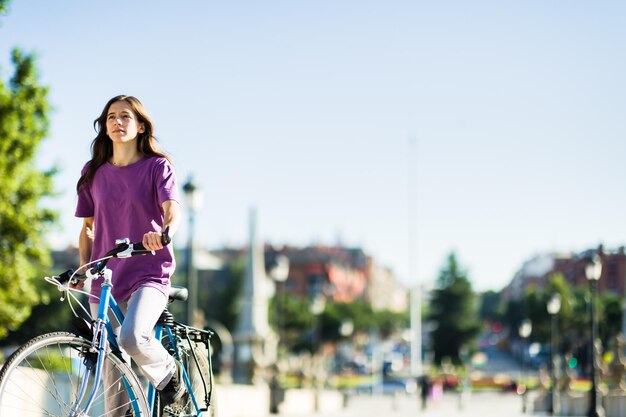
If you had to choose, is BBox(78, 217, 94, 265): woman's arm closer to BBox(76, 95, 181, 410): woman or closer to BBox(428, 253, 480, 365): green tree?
BBox(76, 95, 181, 410): woman

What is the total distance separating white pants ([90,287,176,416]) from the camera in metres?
4.34

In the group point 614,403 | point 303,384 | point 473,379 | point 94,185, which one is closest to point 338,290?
point 473,379

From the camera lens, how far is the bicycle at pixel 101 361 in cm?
391

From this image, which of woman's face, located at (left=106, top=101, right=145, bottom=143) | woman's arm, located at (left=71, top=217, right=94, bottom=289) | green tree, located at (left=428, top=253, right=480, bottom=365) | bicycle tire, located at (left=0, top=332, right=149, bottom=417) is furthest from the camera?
green tree, located at (left=428, top=253, right=480, bottom=365)

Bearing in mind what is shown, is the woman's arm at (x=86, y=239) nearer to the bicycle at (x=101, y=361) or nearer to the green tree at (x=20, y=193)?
the bicycle at (x=101, y=361)

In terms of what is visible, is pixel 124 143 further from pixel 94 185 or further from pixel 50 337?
pixel 50 337

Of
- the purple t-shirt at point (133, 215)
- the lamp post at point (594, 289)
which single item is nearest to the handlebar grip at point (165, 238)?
the purple t-shirt at point (133, 215)

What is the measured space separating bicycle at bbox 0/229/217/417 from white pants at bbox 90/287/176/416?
0.03m

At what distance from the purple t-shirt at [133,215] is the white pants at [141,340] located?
0.22ft

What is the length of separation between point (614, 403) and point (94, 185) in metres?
27.3

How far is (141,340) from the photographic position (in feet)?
14.3

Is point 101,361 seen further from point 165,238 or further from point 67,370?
point 165,238

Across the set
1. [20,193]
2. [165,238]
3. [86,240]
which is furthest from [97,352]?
[20,193]

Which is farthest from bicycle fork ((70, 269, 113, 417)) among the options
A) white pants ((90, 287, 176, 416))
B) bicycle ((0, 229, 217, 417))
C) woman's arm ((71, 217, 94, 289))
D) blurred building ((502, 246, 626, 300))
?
blurred building ((502, 246, 626, 300))
